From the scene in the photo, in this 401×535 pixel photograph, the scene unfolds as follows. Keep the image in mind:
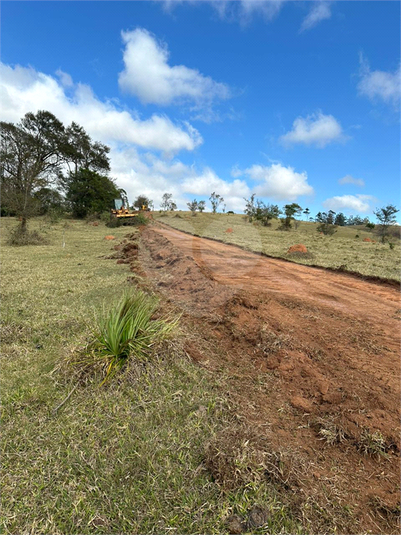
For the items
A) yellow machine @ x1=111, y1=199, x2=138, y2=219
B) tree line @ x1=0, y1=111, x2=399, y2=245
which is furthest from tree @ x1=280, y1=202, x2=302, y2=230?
yellow machine @ x1=111, y1=199, x2=138, y2=219

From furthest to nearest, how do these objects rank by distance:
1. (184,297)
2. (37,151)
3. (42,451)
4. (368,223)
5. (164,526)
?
(368,223) → (37,151) → (184,297) → (42,451) → (164,526)

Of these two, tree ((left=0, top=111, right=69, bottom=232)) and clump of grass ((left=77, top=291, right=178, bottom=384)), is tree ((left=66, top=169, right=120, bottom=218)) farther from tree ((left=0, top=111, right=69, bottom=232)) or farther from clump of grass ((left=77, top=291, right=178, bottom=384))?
clump of grass ((left=77, top=291, right=178, bottom=384))

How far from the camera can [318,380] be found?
298 centimetres

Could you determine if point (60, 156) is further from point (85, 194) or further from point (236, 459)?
point (236, 459)

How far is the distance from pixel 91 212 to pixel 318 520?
3544 centimetres

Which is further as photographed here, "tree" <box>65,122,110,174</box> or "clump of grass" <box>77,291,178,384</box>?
"tree" <box>65,122,110,174</box>

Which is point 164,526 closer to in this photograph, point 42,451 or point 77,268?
point 42,451

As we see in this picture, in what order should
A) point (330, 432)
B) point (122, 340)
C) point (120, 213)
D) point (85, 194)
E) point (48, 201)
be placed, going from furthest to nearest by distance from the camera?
point (85, 194) → point (120, 213) → point (48, 201) → point (122, 340) → point (330, 432)

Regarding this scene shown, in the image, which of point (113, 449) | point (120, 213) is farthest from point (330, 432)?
point (120, 213)

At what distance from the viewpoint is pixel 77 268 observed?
8.71 m

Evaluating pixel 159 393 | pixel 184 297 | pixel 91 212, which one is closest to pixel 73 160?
pixel 91 212

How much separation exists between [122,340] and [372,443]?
241cm

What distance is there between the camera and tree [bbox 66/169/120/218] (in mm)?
34344

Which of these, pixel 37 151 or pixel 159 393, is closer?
pixel 159 393
